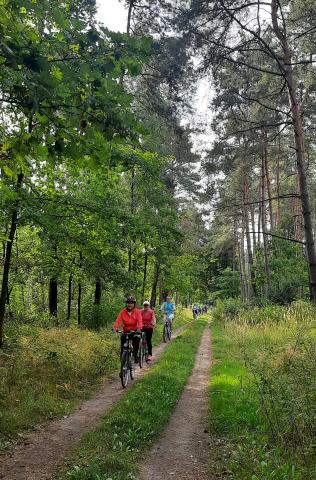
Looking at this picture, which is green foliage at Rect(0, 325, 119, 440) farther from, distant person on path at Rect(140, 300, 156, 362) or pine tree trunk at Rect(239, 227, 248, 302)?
pine tree trunk at Rect(239, 227, 248, 302)

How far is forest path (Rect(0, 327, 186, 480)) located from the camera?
481 cm

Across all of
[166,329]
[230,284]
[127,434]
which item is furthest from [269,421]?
[230,284]

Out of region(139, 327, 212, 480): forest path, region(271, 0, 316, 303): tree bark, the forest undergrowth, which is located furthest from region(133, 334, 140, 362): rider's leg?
region(271, 0, 316, 303): tree bark

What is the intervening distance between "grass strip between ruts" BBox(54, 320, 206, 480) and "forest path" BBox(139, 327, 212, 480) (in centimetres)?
14

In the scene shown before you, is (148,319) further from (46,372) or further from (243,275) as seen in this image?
(243,275)

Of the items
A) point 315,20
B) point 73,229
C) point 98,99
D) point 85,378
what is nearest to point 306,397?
point 98,99

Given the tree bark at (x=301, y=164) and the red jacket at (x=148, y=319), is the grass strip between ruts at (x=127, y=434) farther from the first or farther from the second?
the tree bark at (x=301, y=164)

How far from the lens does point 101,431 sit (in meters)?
5.93

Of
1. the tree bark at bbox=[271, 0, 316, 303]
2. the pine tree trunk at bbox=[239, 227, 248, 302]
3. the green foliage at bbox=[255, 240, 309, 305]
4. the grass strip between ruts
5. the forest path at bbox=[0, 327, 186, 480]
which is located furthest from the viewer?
the pine tree trunk at bbox=[239, 227, 248, 302]

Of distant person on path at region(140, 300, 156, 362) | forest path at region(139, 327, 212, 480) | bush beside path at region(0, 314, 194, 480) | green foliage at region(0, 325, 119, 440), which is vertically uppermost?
distant person on path at region(140, 300, 156, 362)

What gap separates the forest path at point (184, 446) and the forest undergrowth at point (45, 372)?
2.09 meters

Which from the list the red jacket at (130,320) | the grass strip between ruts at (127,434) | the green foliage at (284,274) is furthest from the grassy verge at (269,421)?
the green foliage at (284,274)

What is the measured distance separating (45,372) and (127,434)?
3721 millimetres

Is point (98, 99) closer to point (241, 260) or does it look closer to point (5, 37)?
point (5, 37)
